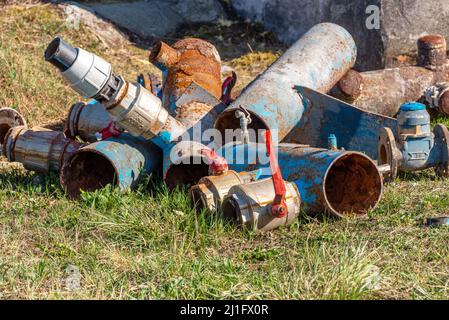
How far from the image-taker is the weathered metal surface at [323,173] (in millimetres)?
3979

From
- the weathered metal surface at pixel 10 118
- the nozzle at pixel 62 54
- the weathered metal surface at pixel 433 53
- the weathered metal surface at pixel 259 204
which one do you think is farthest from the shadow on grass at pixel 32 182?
the weathered metal surface at pixel 433 53

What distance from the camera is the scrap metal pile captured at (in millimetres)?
4004

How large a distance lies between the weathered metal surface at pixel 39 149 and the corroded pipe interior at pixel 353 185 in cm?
160

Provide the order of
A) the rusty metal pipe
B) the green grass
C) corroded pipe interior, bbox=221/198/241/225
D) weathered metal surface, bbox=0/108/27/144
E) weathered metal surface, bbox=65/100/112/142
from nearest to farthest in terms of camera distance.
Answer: the green grass < corroded pipe interior, bbox=221/198/241/225 < the rusty metal pipe < weathered metal surface, bbox=65/100/112/142 < weathered metal surface, bbox=0/108/27/144

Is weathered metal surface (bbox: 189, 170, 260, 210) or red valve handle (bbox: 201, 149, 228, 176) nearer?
weathered metal surface (bbox: 189, 170, 260, 210)

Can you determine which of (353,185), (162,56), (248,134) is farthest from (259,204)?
(162,56)

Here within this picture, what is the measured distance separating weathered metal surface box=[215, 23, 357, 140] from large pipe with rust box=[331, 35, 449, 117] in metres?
0.22

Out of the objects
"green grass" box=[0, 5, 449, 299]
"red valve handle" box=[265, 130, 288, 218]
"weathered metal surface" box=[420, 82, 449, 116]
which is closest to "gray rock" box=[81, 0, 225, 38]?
"weathered metal surface" box=[420, 82, 449, 116]

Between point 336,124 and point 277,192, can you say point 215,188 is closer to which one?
point 277,192

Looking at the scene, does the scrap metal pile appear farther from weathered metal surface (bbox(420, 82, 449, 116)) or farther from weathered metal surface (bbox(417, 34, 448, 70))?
weathered metal surface (bbox(417, 34, 448, 70))

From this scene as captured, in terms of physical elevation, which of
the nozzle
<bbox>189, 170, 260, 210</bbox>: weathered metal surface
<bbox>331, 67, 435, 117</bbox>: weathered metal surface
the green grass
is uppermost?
the nozzle

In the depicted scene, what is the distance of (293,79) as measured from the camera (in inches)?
204

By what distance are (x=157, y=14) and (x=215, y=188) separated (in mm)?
5165

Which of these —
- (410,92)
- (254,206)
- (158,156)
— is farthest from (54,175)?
(410,92)
